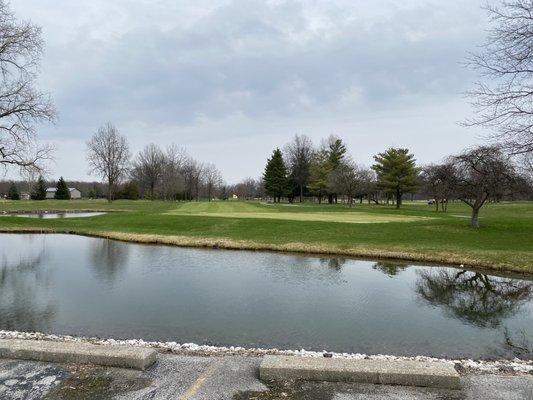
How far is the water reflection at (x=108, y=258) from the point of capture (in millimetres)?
15610

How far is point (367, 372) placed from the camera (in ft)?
17.9

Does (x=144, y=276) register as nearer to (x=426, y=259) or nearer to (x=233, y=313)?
(x=233, y=313)

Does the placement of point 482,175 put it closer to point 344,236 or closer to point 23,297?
point 344,236

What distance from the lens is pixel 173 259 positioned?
1898cm

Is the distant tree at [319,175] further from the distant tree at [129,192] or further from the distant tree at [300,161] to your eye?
the distant tree at [129,192]

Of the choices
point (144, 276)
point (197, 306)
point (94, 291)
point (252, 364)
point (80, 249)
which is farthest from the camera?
point (80, 249)

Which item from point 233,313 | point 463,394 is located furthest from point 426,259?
point 463,394

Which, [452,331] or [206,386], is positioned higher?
[206,386]

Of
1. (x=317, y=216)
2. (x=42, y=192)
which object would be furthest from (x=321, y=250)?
(x=42, y=192)

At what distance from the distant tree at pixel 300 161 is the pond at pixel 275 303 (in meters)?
73.4

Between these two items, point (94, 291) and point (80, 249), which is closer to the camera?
point (94, 291)

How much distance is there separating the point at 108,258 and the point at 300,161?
252ft

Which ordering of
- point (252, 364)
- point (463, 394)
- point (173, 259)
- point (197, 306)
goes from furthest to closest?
point (173, 259)
point (197, 306)
point (252, 364)
point (463, 394)

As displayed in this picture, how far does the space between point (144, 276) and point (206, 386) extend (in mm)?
Answer: 10502
